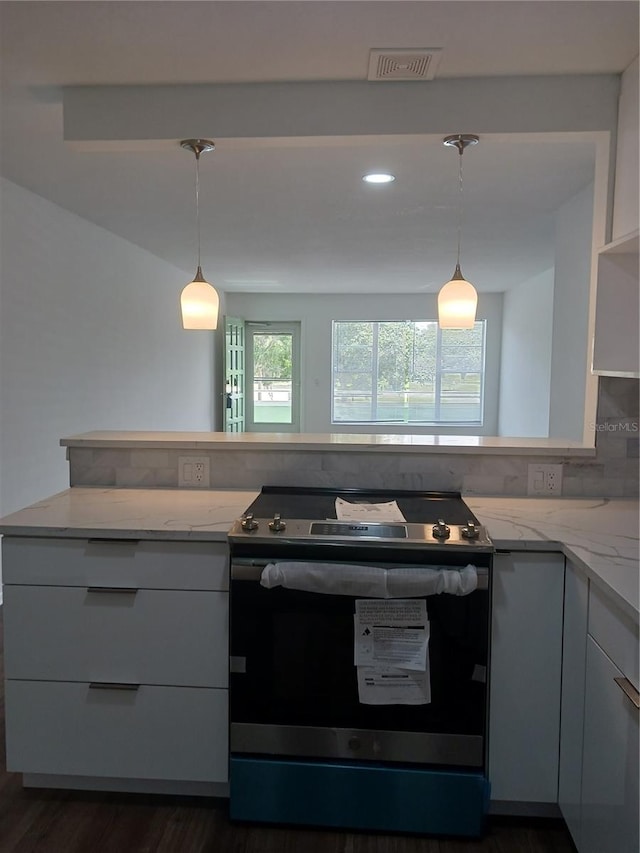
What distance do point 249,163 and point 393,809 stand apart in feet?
8.55

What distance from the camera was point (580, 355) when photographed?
312cm

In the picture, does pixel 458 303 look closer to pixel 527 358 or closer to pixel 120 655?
pixel 120 655

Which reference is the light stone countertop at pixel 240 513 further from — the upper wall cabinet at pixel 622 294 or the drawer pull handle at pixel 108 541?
the upper wall cabinet at pixel 622 294

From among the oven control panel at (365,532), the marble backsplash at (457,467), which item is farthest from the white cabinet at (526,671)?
the marble backsplash at (457,467)

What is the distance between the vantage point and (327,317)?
328 inches

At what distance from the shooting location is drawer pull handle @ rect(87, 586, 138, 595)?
68.6 inches

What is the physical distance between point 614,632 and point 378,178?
2433mm

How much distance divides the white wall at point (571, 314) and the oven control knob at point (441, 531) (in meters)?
1.60

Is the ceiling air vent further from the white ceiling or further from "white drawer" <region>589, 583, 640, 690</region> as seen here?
"white drawer" <region>589, 583, 640, 690</region>

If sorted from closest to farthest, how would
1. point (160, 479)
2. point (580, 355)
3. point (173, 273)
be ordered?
1. point (160, 479)
2. point (580, 355)
3. point (173, 273)

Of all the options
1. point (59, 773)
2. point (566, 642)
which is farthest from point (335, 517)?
point (59, 773)

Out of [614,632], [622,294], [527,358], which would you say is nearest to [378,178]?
[622,294]

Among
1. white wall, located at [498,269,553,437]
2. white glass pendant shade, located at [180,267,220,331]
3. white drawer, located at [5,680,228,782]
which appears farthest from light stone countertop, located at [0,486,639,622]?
white wall, located at [498,269,553,437]

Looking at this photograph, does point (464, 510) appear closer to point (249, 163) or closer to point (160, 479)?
point (160, 479)
